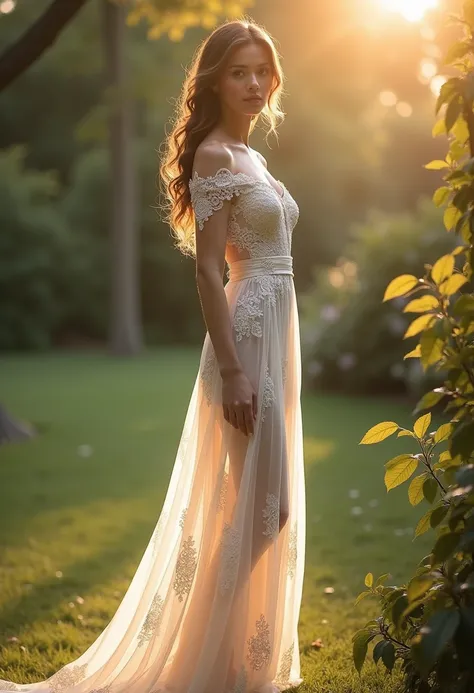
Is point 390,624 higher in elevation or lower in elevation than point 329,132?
lower

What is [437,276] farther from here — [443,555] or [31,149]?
[31,149]

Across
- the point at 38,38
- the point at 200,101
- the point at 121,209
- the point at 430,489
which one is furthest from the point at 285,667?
the point at 121,209

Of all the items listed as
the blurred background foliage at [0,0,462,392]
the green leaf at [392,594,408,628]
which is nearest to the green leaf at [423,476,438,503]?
the green leaf at [392,594,408,628]

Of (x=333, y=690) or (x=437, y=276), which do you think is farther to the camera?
(x=333, y=690)

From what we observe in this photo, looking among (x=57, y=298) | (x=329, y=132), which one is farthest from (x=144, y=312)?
(x=329, y=132)

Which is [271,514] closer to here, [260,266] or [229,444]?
[229,444]

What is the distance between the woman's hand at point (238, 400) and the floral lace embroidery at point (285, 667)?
86 centimetres

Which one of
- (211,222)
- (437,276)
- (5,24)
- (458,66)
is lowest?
(437,276)

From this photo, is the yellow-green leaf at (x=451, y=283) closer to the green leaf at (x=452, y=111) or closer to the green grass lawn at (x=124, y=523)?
the green leaf at (x=452, y=111)

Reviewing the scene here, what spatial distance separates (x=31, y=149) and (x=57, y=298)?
8321mm

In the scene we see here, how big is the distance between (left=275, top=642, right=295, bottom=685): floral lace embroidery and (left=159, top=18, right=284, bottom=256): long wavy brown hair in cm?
156

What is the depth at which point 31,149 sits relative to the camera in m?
32.5

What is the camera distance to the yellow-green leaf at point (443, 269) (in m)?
2.22

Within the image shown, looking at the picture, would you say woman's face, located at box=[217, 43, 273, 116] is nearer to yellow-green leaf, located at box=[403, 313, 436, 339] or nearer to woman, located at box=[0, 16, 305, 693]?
woman, located at box=[0, 16, 305, 693]
